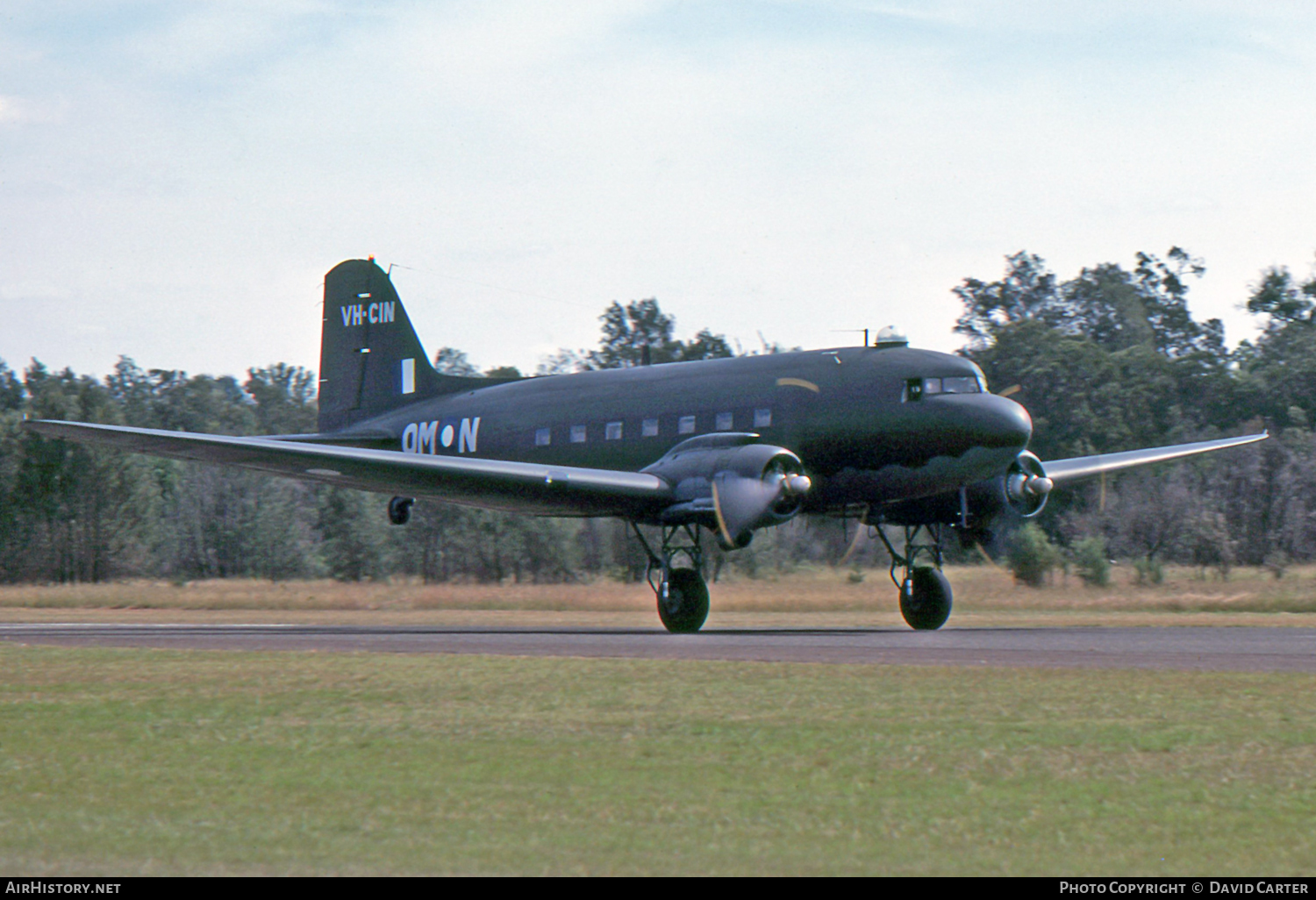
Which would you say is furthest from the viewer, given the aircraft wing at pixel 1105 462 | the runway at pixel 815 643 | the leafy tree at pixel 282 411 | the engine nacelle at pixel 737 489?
the leafy tree at pixel 282 411

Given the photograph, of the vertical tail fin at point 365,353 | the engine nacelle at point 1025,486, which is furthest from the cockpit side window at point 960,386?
the vertical tail fin at point 365,353

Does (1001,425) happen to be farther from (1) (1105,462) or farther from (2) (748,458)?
(1) (1105,462)

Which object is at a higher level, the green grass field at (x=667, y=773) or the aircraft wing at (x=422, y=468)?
the aircraft wing at (x=422, y=468)

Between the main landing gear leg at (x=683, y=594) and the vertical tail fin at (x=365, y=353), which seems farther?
the vertical tail fin at (x=365, y=353)

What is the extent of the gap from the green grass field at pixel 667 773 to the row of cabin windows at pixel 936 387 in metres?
9.67

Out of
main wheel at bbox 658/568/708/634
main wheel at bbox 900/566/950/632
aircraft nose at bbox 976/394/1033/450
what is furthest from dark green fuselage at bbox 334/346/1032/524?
main wheel at bbox 658/568/708/634

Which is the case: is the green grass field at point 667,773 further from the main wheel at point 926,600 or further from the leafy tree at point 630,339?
the leafy tree at point 630,339

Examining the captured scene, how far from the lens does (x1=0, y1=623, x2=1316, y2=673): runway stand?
1923 centimetres

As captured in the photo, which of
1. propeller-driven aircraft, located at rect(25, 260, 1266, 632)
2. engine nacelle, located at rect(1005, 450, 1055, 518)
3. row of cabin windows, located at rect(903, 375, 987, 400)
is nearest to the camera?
propeller-driven aircraft, located at rect(25, 260, 1266, 632)

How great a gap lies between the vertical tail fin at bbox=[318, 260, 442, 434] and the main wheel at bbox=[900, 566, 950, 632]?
47.4 feet

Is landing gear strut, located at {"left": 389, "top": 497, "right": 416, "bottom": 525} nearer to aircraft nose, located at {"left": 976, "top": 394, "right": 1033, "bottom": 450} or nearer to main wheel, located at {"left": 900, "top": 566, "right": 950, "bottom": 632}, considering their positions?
main wheel, located at {"left": 900, "top": 566, "right": 950, "bottom": 632}

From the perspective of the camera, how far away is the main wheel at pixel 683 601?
27.4 metres

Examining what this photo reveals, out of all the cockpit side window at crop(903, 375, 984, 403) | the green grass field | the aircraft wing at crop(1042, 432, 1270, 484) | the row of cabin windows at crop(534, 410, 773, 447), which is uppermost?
the cockpit side window at crop(903, 375, 984, 403)

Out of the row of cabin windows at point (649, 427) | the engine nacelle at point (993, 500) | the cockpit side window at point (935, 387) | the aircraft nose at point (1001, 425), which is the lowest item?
the engine nacelle at point (993, 500)
